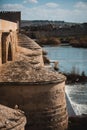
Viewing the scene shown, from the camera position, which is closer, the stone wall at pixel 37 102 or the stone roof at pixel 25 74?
the stone wall at pixel 37 102

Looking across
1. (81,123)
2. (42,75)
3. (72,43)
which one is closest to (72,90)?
(81,123)

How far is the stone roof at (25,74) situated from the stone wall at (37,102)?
0.21 meters

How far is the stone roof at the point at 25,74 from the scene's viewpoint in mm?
12781

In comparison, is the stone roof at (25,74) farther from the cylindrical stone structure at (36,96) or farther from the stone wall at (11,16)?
the stone wall at (11,16)

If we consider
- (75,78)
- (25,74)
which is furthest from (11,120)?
(75,78)

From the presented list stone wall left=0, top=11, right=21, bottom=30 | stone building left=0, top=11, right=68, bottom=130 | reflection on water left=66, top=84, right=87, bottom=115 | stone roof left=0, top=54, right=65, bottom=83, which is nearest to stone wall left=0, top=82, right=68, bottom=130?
stone building left=0, top=11, right=68, bottom=130

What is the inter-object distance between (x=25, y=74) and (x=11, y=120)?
4262mm

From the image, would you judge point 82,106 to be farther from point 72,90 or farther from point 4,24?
point 4,24

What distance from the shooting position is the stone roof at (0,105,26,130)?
28.2 feet

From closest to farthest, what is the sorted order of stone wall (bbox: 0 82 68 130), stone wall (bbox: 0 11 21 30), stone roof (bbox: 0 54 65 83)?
stone wall (bbox: 0 82 68 130) < stone roof (bbox: 0 54 65 83) < stone wall (bbox: 0 11 21 30)

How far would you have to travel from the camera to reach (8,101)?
12438 mm

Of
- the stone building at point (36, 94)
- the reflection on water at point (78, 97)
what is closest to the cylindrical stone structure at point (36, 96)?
the stone building at point (36, 94)

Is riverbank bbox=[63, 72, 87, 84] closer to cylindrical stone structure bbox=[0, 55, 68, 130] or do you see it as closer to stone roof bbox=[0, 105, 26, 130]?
cylindrical stone structure bbox=[0, 55, 68, 130]

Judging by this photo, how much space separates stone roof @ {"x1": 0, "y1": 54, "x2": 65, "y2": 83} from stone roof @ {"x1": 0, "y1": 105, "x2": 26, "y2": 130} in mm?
3241
